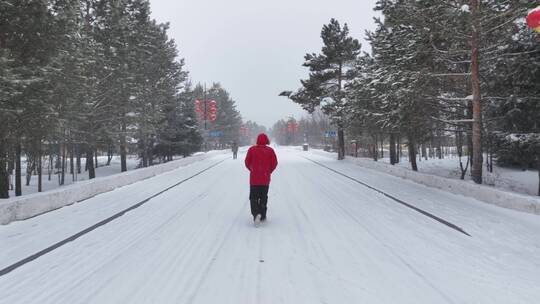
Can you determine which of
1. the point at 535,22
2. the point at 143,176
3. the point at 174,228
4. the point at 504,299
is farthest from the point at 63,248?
the point at 143,176

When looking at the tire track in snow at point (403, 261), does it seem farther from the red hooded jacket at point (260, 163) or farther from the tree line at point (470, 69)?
the tree line at point (470, 69)

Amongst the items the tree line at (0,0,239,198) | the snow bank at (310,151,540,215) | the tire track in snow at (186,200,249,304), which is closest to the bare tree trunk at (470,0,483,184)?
the snow bank at (310,151,540,215)

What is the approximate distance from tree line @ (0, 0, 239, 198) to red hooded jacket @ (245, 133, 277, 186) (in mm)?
7597

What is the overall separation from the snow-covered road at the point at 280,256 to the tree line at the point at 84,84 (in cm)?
543

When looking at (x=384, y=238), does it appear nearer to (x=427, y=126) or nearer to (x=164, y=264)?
(x=164, y=264)

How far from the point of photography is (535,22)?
22.9ft

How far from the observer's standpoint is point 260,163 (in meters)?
7.50

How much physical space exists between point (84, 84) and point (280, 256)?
16.2m

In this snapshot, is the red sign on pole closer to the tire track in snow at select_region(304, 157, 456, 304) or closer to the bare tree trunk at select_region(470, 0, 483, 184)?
the bare tree trunk at select_region(470, 0, 483, 184)

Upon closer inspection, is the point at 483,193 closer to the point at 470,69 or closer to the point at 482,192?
the point at 482,192

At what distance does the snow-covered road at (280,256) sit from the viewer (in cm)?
393

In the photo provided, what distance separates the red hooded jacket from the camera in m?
7.41

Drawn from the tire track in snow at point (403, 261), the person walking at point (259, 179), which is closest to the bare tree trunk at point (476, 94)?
the tire track in snow at point (403, 261)

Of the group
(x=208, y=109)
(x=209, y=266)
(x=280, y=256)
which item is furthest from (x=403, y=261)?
(x=208, y=109)
